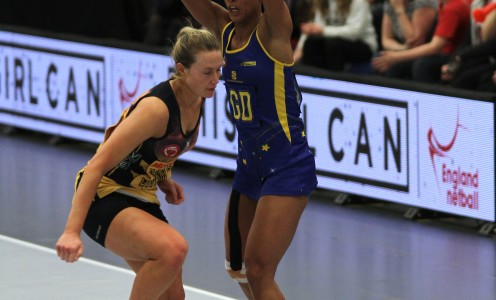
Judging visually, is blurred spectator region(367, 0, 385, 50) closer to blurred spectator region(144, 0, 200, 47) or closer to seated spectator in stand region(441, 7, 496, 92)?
seated spectator in stand region(441, 7, 496, 92)

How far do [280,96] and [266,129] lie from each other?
17 centimetres

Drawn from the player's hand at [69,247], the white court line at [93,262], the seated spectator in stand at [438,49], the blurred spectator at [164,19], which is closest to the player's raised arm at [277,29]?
the player's hand at [69,247]

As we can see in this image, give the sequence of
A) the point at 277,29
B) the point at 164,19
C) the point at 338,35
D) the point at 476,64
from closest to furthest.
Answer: the point at 277,29 → the point at 476,64 → the point at 338,35 → the point at 164,19

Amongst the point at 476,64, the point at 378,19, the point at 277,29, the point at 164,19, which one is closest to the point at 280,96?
the point at 277,29

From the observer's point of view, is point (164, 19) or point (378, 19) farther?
point (164, 19)

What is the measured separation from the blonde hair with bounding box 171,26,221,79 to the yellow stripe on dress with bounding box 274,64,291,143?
323 mm

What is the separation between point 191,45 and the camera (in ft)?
18.1

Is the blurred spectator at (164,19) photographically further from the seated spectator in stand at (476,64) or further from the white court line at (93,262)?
the white court line at (93,262)

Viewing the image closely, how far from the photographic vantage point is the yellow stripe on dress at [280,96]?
5695 millimetres

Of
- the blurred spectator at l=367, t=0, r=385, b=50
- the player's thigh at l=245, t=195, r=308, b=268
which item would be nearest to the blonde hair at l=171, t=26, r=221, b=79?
the player's thigh at l=245, t=195, r=308, b=268

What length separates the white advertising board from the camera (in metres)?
8.86

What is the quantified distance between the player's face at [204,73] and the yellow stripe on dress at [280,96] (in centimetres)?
33

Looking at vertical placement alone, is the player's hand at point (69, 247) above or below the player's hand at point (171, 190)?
above

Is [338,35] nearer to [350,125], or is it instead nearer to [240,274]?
[350,125]
